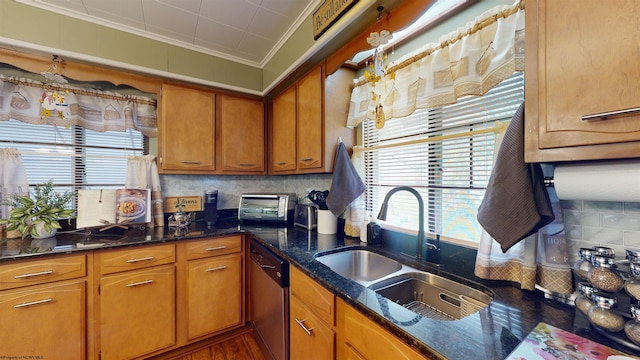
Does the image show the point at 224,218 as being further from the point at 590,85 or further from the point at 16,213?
the point at 590,85

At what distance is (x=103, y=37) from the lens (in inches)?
74.9

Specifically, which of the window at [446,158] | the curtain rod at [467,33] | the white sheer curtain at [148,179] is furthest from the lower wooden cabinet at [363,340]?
the white sheer curtain at [148,179]

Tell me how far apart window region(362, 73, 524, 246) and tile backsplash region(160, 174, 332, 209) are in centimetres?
67

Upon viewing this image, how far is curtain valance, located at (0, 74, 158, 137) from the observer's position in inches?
70.4

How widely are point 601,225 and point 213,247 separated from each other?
2165 mm

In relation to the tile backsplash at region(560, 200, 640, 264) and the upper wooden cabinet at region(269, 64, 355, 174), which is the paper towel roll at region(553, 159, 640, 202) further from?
the upper wooden cabinet at region(269, 64, 355, 174)

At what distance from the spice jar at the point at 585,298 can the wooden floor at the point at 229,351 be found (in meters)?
1.80

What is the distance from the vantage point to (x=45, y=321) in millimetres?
1461

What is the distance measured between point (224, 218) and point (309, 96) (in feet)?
5.18

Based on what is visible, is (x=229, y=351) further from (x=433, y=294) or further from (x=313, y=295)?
(x=433, y=294)

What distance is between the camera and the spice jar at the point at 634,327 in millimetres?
615

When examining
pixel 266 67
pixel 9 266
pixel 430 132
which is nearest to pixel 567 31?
pixel 430 132

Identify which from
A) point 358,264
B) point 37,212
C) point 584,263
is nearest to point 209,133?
point 37,212

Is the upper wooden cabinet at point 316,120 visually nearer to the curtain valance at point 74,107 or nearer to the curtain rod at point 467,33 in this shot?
the curtain rod at point 467,33
